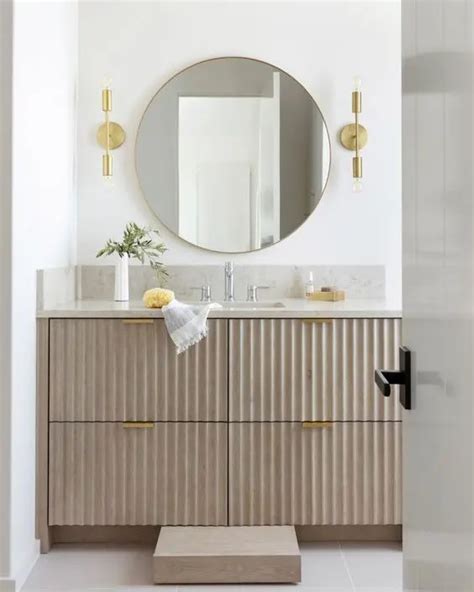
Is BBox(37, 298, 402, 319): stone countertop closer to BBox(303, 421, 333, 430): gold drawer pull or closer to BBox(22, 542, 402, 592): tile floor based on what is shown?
BBox(303, 421, 333, 430): gold drawer pull

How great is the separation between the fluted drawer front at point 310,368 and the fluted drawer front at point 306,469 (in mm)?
51

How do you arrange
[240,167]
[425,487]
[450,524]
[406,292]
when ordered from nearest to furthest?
1. [450,524]
2. [425,487]
3. [406,292]
4. [240,167]

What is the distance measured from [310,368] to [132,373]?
0.65 meters

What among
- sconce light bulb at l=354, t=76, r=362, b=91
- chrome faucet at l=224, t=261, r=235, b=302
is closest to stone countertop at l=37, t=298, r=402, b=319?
chrome faucet at l=224, t=261, r=235, b=302

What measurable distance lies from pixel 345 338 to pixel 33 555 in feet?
4.45

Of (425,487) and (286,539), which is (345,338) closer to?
(286,539)

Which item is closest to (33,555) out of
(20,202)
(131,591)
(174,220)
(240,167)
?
(131,591)

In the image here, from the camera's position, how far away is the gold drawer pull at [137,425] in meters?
2.90

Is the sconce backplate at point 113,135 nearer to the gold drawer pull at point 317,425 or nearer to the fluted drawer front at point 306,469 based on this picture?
the fluted drawer front at point 306,469

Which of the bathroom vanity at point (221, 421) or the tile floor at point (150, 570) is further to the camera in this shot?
the bathroom vanity at point (221, 421)

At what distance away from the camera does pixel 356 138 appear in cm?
349

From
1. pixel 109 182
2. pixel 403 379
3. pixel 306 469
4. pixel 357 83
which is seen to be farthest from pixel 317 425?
pixel 403 379

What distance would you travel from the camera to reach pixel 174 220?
11.5ft

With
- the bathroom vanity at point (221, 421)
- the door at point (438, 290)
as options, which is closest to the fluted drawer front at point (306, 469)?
the bathroom vanity at point (221, 421)
